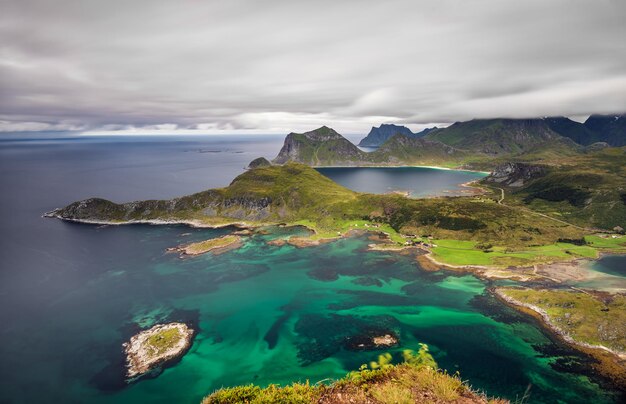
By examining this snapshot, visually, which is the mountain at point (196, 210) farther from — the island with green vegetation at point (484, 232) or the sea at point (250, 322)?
the sea at point (250, 322)

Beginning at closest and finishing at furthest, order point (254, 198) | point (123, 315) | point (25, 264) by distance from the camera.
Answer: point (123, 315), point (25, 264), point (254, 198)

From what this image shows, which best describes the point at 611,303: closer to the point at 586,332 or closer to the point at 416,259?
the point at 586,332

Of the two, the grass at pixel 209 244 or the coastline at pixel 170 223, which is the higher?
the coastline at pixel 170 223

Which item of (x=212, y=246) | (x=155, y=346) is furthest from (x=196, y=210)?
(x=155, y=346)

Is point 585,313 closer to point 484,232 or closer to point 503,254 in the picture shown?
point 503,254

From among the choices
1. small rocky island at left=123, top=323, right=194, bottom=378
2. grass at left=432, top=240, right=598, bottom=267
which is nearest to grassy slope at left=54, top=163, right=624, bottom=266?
grass at left=432, top=240, right=598, bottom=267

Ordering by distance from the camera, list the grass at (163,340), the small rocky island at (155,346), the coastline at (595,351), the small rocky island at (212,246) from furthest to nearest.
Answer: the small rocky island at (212,246) < the grass at (163,340) < the small rocky island at (155,346) < the coastline at (595,351)

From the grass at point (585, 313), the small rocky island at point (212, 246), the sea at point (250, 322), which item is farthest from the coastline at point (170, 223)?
the grass at point (585, 313)

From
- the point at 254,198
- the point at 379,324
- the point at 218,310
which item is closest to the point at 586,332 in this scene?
the point at 379,324
